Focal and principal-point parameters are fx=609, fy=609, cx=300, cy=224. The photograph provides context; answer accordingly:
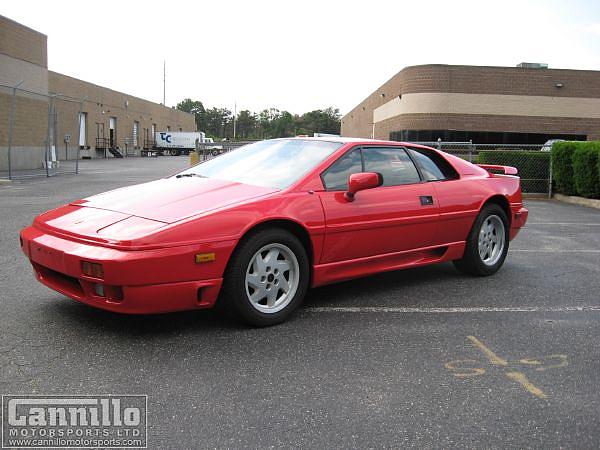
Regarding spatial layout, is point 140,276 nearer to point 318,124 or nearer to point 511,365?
point 511,365

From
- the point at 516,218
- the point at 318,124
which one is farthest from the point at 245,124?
the point at 516,218

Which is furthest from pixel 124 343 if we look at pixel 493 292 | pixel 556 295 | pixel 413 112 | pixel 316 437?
pixel 413 112

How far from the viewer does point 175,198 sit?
4.47 m

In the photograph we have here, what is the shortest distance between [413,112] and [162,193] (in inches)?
1241

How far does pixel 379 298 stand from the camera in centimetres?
535

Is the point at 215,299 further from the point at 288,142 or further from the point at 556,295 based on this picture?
the point at 556,295

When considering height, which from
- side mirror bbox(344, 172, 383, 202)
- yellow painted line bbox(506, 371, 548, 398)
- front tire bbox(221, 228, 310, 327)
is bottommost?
yellow painted line bbox(506, 371, 548, 398)

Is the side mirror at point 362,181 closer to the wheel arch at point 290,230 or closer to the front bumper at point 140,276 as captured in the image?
the wheel arch at point 290,230

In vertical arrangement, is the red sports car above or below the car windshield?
below

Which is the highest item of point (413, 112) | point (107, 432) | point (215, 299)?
point (413, 112)

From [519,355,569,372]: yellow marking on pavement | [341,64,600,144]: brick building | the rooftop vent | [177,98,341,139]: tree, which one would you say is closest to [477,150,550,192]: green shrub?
[519,355,569,372]: yellow marking on pavement

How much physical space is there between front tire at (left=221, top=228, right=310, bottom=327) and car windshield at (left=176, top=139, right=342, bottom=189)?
571 mm

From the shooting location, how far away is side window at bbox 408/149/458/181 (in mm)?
5828

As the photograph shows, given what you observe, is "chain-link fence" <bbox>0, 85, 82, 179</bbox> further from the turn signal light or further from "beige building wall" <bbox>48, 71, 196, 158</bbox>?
the turn signal light
